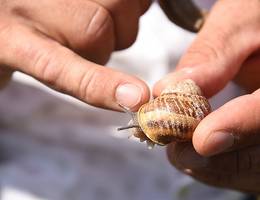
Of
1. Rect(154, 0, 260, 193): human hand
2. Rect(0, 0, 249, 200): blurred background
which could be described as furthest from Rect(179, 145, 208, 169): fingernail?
Rect(0, 0, 249, 200): blurred background

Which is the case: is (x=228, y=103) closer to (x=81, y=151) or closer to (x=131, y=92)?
(x=131, y=92)

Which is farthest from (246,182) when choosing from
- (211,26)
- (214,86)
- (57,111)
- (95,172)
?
(57,111)

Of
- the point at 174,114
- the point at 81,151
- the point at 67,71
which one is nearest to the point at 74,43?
the point at 67,71

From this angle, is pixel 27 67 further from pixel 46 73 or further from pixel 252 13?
pixel 252 13

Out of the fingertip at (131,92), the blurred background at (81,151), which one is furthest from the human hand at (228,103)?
the blurred background at (81,151)

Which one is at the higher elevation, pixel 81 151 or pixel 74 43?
pixel 74 43
